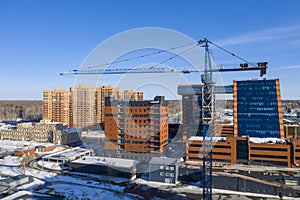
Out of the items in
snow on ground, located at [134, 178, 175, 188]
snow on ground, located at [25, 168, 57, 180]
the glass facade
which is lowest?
snow on ground, located at [134, 178, 175, 188]

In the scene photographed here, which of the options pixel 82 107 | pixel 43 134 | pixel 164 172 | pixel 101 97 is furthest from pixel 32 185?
pixel 101 97

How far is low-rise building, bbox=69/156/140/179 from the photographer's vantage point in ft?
25.7

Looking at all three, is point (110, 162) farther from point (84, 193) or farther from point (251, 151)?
point (251, 151)

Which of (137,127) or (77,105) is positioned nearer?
(137,127)

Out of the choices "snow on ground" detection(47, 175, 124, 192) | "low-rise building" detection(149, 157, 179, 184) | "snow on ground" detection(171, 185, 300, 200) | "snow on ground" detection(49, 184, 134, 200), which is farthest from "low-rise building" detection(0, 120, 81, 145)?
"snow on ground" detection(171, 185, 300, 200)

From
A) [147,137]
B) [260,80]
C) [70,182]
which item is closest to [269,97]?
[260,80]

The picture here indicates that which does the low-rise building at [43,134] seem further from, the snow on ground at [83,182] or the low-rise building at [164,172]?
the low-rise building at [164,172]

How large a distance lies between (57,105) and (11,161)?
8725mm

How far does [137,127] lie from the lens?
32.5ft

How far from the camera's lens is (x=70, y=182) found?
7.38 meters

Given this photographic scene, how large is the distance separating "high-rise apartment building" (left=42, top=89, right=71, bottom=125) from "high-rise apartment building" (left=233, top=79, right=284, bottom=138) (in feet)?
41.5

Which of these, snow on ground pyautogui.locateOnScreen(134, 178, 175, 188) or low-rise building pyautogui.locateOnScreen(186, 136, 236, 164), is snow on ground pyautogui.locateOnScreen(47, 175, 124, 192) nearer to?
snow on ground pyautogui.locateOnScreen(134, 178, 175, 188)

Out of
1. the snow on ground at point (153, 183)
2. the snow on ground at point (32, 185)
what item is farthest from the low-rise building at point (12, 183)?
the snow on ground at point (153, 183)

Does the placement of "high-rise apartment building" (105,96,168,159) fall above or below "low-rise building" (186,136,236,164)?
above
